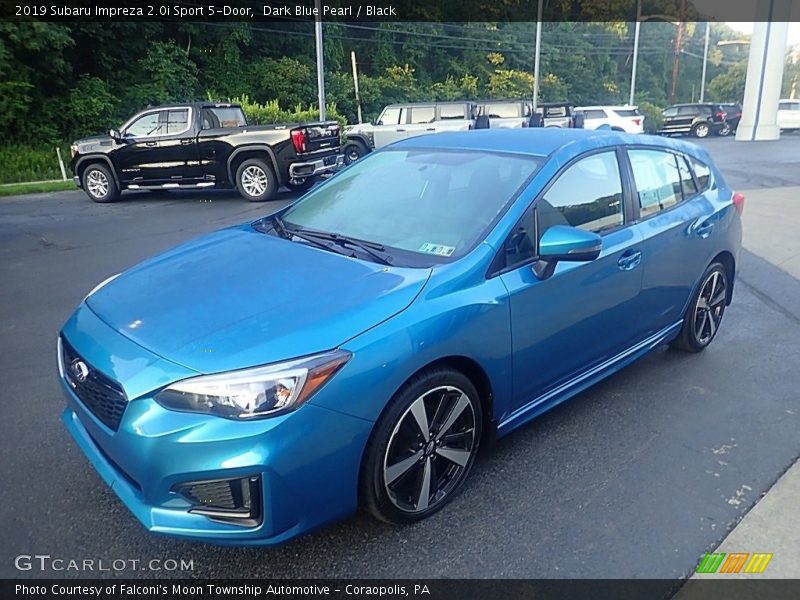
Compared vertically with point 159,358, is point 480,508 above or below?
below

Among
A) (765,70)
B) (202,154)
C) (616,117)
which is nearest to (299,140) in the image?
(202,154)

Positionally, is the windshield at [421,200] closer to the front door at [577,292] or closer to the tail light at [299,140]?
the front door at [577,292]

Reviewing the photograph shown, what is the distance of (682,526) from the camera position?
279 cm

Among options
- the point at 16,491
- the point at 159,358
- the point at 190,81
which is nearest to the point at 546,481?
the point at 159,358

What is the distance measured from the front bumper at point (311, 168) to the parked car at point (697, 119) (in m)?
30.3

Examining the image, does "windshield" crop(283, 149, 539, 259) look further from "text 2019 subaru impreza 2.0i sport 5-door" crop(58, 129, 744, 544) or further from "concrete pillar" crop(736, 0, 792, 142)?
"concrete pillar" crop(736, 0, 792, 142)

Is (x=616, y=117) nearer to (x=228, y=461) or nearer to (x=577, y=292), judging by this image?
(x=577, y=292)

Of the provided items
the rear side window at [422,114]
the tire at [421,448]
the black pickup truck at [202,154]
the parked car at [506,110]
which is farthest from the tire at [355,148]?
the tire at [421,448]

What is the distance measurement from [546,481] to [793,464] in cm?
130

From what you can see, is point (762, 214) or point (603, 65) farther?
point (603, 65)

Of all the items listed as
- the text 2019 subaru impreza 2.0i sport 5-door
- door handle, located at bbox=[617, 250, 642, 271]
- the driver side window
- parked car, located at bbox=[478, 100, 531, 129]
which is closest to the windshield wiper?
the text 2019 subaru impreza 2.0i sport 5-door

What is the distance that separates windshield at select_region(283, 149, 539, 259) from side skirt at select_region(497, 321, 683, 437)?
0.88 m

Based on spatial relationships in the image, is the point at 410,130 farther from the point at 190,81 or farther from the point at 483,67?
the point at 483,67

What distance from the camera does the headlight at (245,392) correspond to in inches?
88.9
